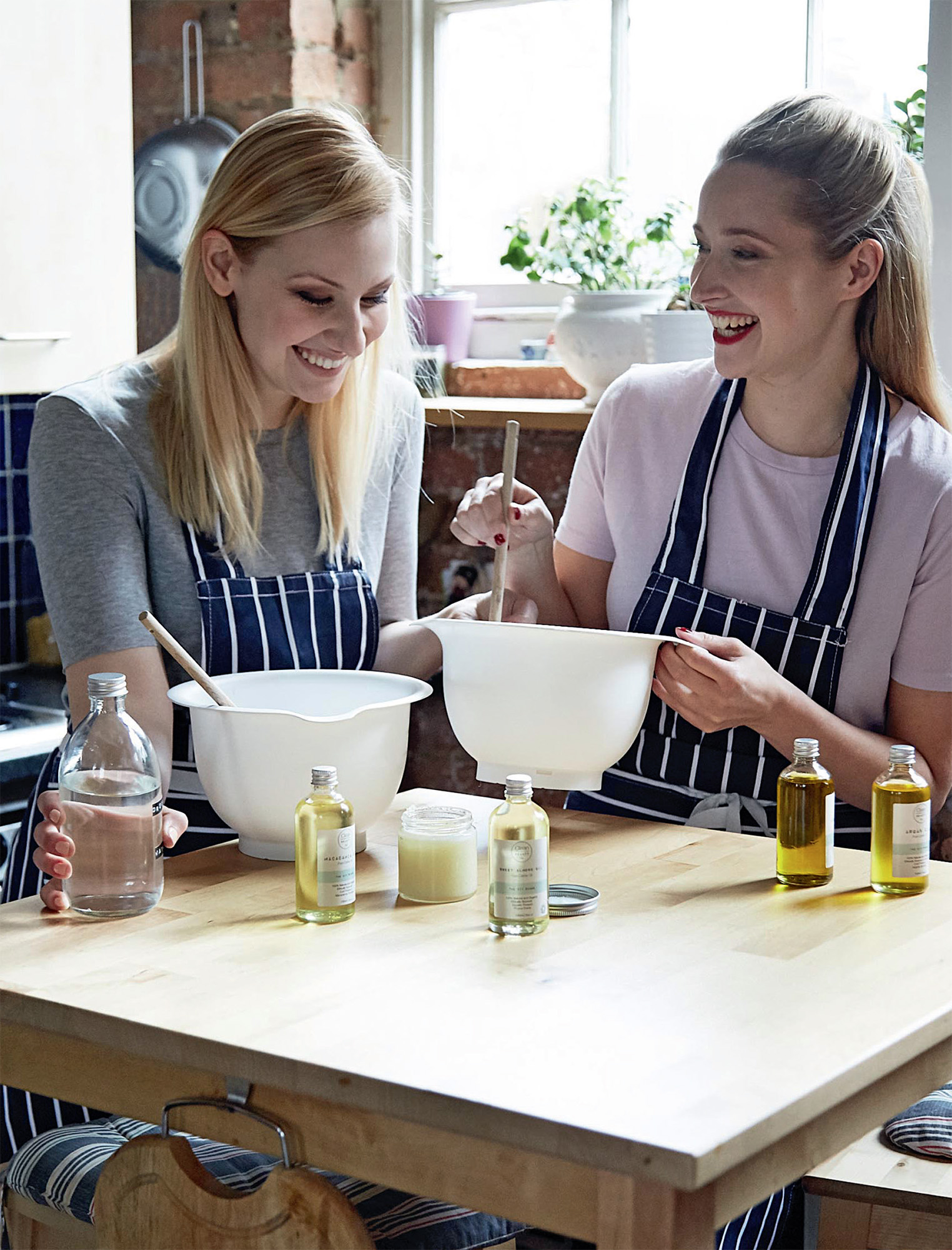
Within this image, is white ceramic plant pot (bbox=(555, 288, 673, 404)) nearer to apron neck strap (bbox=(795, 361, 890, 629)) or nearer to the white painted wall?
the white painted wall

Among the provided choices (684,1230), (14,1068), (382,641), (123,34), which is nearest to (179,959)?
(14,1068)

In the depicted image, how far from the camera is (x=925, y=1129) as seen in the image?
1528 mm

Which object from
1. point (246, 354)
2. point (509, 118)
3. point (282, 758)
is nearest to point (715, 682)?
point (282, 758)

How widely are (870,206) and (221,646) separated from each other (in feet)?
3.09

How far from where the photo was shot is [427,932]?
1365 mm

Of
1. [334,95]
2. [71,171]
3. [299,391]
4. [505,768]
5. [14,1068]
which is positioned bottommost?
[14,1068]

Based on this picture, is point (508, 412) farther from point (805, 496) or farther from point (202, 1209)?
point (202, 1209)

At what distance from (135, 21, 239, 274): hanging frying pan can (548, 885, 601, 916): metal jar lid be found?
2.01 meters

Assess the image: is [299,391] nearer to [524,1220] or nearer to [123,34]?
[524,1220]

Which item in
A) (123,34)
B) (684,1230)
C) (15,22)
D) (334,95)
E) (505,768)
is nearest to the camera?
(684,1230)

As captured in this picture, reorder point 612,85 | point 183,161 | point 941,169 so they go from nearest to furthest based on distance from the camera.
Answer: point 941,169 < point 612,85 < point 183,161

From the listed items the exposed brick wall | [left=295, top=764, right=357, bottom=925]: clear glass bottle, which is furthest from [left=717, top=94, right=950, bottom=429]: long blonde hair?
the exposed brick wall

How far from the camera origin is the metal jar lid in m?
1.42

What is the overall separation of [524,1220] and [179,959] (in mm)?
404
